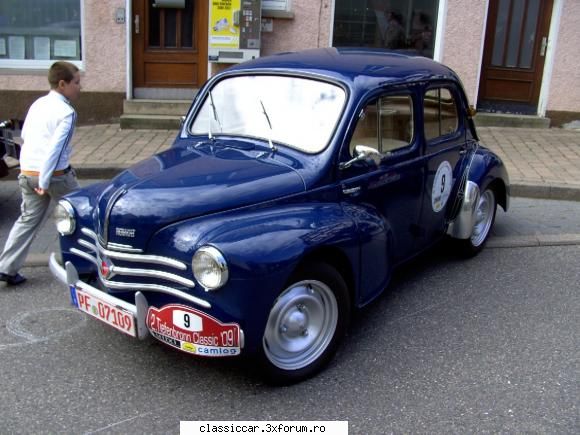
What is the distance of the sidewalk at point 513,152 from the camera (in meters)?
7.30

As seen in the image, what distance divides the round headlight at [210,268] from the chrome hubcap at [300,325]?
0.39 m

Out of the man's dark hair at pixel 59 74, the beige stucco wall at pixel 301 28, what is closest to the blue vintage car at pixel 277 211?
the man's dark hair at pixel 59 74

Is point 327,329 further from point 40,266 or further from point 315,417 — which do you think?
point 40,266

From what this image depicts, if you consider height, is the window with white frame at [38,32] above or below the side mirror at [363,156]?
above

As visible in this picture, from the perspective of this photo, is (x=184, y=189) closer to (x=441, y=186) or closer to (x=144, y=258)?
(x=144, y=258)

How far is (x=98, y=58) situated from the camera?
9.45m

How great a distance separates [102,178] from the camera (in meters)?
7.32

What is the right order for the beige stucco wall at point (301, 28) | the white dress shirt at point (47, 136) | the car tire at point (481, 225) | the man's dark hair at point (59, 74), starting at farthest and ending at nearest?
the beige stucco wall at point (301, 28), the car tire at point (481, 225), the man's dark hair at point (59, 74), the white dress shirt at point (47, 136)

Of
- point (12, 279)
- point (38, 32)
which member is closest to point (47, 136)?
point (12, 279)

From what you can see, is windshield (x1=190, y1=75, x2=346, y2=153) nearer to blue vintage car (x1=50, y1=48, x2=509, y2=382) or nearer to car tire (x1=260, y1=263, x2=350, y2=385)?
blue vintage car (x1=50, y1=48, x2=509, y2=382)

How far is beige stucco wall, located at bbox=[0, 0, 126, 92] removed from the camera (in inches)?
365

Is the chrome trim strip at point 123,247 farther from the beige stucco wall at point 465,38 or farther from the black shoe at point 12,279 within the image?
the beige stucco wall at point 465,38

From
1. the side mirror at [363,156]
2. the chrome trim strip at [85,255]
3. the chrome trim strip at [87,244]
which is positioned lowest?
the chrome trim strip at [85,255]

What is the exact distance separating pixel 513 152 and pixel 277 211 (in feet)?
20.3
